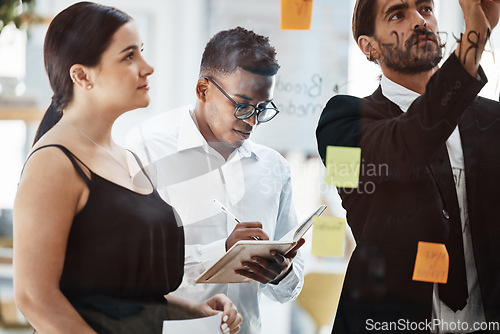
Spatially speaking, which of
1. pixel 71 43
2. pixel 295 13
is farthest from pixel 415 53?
pixel 71 43

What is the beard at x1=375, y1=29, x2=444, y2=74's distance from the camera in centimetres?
163

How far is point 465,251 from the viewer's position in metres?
1.64

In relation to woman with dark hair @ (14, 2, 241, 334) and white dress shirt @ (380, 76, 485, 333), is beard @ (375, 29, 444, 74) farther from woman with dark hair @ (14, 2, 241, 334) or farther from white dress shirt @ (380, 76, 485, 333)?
woman with dark hair @ (14, 2, 241, 334)

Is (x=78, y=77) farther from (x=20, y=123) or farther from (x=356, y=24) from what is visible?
(x=356, y=24)

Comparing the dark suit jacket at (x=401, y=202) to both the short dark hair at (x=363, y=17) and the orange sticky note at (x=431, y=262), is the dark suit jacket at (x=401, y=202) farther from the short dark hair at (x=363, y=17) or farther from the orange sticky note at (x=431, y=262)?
the short dark hair at (x=363, y=17)

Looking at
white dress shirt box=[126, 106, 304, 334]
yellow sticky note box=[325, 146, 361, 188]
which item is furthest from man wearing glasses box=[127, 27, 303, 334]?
yellow sticky note box=[325, 146, 361, 188]

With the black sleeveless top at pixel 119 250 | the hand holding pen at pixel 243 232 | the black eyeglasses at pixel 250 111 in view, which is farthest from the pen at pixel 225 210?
the black eyeglasses at pixel 250 111

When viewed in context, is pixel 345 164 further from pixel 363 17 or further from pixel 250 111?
pixel 363 17

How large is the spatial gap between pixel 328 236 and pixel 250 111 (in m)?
0.45

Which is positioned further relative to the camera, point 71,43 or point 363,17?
point 363,17

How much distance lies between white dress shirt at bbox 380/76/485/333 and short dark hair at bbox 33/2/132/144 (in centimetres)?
83

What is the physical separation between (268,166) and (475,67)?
681mm

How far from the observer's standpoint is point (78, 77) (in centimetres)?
142

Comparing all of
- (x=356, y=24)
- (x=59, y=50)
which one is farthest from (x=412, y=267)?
(x=59, y=50)
